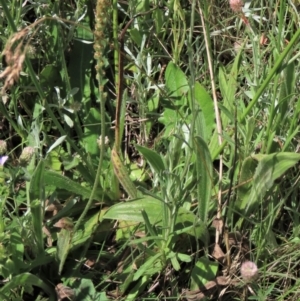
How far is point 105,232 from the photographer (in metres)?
1.41

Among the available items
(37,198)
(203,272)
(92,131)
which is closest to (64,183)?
(37,198)

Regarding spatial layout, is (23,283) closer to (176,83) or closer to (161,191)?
(161,191)

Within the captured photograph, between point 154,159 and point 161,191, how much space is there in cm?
9

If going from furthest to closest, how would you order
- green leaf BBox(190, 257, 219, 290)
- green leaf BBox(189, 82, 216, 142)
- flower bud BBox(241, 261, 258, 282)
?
1. green leaf BBox(189, 82, 216, 142)
2. green leaf BBox(190, 257, 219, 290)
3. flower bud BBox(241, 261, 258, 282)

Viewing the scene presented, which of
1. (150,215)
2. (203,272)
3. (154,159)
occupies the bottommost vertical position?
(203,272)

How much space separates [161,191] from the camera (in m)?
1.25

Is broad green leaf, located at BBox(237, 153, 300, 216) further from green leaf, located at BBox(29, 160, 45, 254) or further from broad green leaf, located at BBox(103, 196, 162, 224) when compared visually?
green leaf, located at BBox(29, 160, 45, 254)

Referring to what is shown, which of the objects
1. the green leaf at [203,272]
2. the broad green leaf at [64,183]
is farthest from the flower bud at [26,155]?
the green leaf at [203,272]

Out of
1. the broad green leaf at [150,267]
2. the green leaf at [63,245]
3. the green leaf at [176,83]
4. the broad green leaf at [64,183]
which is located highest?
the green leaf at [176,83]

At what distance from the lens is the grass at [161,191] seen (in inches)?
49.2

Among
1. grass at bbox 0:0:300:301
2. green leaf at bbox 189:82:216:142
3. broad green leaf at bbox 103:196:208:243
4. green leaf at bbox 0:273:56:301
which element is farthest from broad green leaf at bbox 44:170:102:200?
green leaf at bbox 189:82:216:142

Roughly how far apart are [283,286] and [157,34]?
81 centimetres

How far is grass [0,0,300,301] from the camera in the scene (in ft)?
4.10

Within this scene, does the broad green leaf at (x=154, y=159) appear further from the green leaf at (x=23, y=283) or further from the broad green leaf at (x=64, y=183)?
the green leaf at (x=23, y=283)
